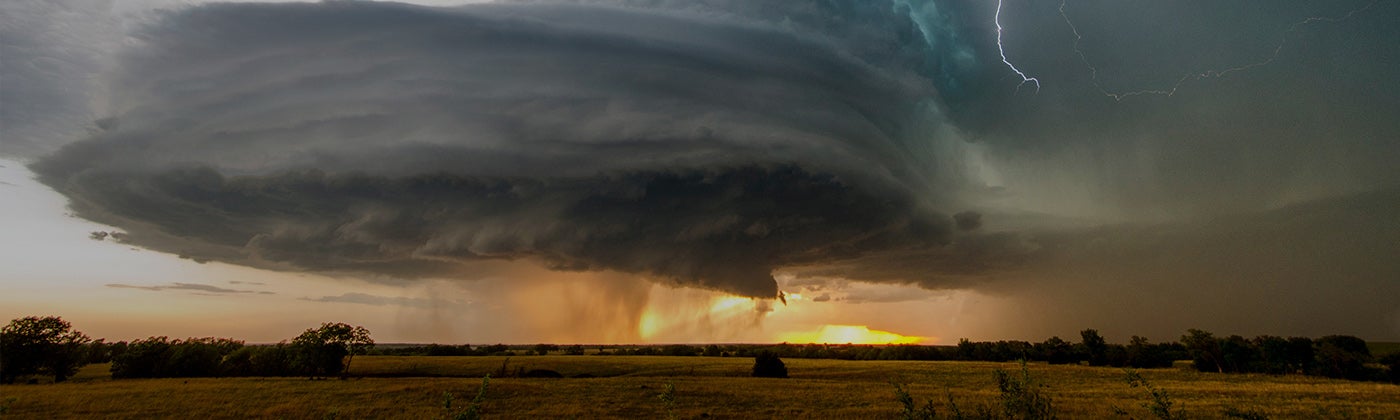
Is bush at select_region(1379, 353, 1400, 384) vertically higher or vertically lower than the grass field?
higher

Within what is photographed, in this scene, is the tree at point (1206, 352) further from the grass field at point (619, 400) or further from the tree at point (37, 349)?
the tree at point (37, 349)

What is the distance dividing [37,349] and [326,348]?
3794cm

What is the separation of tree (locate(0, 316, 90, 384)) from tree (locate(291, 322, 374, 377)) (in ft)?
93.6

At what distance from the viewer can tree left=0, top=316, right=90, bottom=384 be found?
80.9m

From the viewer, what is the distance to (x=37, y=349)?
271 feet

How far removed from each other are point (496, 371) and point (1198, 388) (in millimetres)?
98645

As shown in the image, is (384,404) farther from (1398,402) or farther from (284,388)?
(1398,402)

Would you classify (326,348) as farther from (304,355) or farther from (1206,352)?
(1206,352)

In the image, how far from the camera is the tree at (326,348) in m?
86.8

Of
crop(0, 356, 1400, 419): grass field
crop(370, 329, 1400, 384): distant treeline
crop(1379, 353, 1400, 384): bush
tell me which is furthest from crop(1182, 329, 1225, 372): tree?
crop(0, 356, 1400, 419): grass field

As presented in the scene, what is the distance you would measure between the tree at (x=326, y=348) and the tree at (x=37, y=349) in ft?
93.6

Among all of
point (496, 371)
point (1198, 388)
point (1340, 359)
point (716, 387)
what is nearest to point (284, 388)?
point (496, 371)

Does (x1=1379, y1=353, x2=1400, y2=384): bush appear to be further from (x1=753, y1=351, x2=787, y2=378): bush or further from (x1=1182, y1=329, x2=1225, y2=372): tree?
(x1=753, y1=351, x2=787, y2=378): bush

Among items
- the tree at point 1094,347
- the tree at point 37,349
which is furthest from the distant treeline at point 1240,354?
the tree at point 37,349
